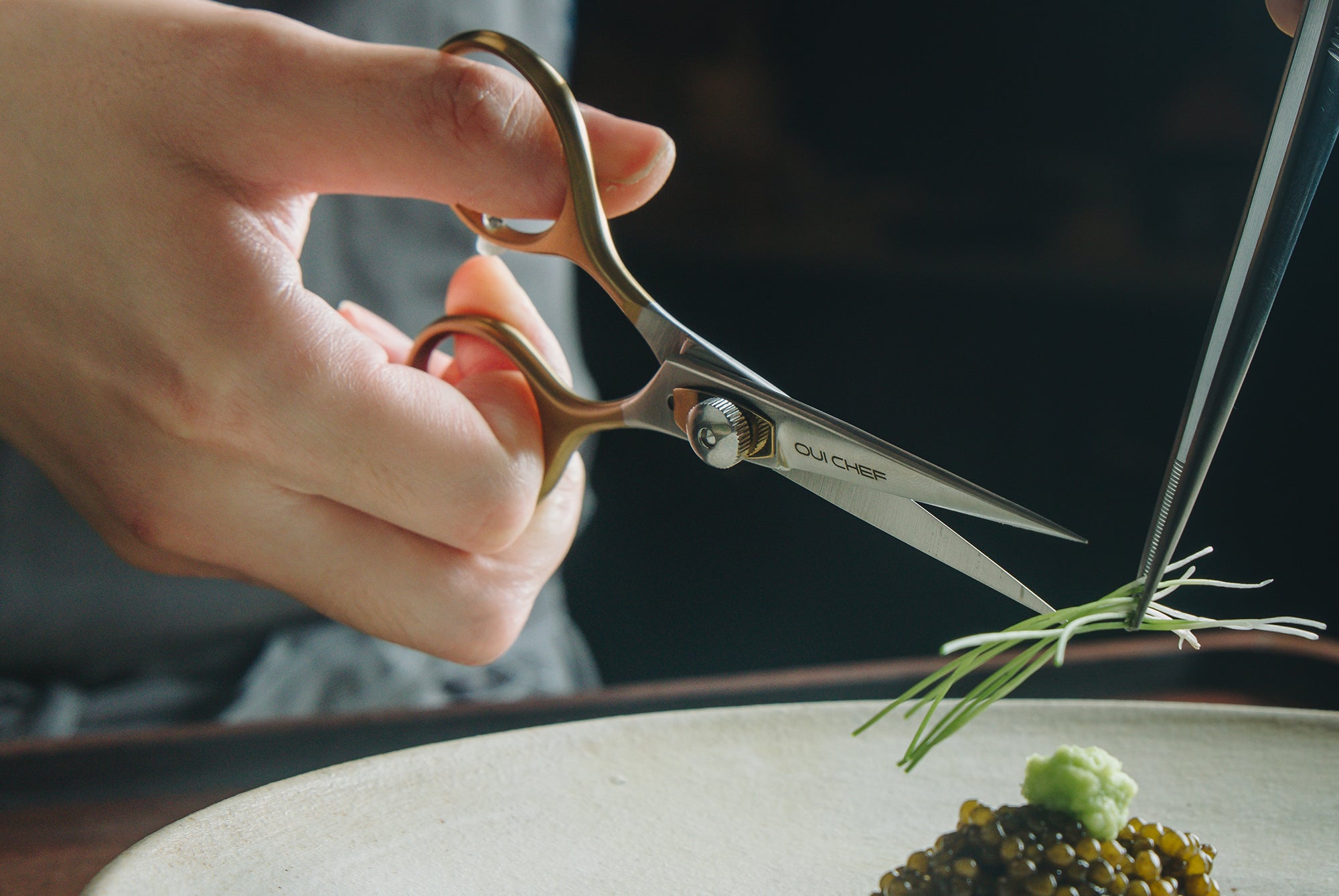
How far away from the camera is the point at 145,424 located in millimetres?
600

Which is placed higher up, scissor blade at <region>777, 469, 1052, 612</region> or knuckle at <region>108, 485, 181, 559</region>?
scissor blade at <region>777, 469, 1052, 612</region>

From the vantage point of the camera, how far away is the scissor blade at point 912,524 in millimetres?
496

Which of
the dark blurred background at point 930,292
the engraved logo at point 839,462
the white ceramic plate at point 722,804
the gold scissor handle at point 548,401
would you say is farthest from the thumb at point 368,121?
the dark blurred background at point 930,292

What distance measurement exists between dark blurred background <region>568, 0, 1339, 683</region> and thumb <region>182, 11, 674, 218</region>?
107cm

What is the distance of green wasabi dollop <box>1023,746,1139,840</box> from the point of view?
451mm

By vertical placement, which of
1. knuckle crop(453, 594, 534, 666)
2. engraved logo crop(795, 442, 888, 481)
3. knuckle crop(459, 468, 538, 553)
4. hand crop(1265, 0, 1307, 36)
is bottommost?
knuckle crop(453, 594, 534, 666)

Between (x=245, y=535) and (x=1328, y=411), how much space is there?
148 centimetres

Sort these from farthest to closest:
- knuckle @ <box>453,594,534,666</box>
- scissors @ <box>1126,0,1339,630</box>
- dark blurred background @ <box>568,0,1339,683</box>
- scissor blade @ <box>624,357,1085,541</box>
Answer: dark blurred background @ <box>568,0,1339,683</box> → knuckle @ <box>453,594,534,666</box> → scissor blade @ <box>624,357,1085,541</box> → scissors @ <box>1126,0,1339,630</box>

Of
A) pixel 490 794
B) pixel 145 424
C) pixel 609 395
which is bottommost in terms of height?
pixel 609 395

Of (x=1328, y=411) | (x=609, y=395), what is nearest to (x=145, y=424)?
(x=609, y=395)

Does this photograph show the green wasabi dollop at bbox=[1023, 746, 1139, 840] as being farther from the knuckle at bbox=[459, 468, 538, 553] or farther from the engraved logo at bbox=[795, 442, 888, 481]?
the knuckle at bbox=[459, 468, 538, 553]

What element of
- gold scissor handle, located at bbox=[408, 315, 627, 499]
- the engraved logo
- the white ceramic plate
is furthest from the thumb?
the white ceramic plate

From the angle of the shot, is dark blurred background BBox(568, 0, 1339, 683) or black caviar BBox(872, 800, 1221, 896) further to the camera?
dark blurred background BBox(568, 0, 1339, 683)

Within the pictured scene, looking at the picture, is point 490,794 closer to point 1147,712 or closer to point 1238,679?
point 1147,712
